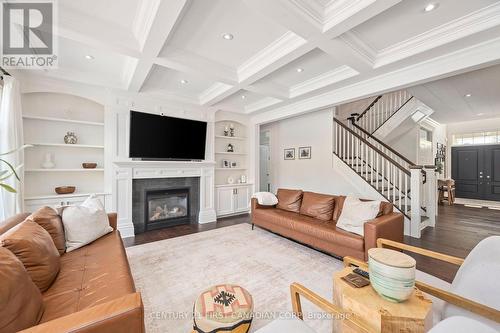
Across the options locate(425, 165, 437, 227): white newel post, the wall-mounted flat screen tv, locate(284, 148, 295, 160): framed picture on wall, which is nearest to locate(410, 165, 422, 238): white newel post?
locate(425, 165, 437, 227): white newel post

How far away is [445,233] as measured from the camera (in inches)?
154

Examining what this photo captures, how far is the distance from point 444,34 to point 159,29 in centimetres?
312

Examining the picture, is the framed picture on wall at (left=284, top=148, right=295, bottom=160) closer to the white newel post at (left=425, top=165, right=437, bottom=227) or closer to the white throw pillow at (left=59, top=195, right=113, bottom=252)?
the white newel post at (left=425, top=165, right=437, bottom=227)

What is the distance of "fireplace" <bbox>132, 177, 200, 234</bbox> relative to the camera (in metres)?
4.14

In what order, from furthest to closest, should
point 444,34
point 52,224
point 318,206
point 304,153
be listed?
1. point 304,153
2. point 318,206
3. point 444,34
4. point 52,224

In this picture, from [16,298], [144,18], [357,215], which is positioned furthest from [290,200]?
[16,298]

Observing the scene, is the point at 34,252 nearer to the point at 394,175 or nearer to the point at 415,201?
the point at 415,201

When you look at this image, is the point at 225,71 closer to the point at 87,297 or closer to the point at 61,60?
the point at 61,60

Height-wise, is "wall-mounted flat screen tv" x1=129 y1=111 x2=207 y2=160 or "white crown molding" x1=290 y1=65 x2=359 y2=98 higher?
"white crown molding" x1=290 y1=65 x2=359 y2=98

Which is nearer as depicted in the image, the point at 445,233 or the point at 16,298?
the point at 16,298

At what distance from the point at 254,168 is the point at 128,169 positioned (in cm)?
304

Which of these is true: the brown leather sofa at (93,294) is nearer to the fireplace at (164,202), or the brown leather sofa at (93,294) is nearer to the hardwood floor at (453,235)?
the fireplace at (164,202)

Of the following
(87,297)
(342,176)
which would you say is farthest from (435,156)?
(87,297)

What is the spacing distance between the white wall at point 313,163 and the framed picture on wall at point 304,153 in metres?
0.08
